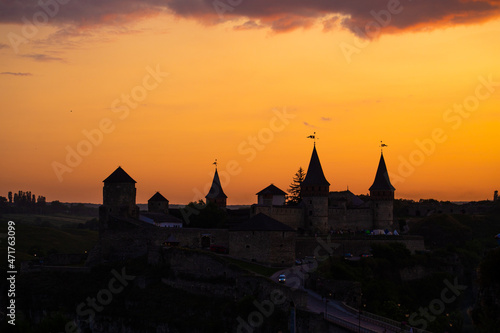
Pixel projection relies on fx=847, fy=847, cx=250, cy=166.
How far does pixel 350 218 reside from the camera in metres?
91.0

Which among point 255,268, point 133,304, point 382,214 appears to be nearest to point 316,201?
point 382,214

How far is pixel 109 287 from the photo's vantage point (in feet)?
251

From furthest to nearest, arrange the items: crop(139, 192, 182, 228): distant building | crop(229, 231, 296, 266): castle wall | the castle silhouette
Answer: crop(139, 192, 182, 228): distant building → the castle silhouette → crop(229, 231, 296, 266): castle wall

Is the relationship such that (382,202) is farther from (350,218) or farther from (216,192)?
(216,192)

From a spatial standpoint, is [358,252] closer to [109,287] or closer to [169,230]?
[169,230]

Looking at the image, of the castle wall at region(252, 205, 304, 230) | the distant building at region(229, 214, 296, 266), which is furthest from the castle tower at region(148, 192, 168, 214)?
the distant building at region(229, 214, 296, 266)

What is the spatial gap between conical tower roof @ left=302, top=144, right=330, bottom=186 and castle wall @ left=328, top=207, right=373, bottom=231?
3.85 meters

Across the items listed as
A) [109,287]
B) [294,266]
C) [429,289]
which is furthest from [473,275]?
[109,287]

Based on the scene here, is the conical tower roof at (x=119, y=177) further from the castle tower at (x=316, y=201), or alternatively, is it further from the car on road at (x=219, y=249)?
the castle tower at (x=316, y=201)

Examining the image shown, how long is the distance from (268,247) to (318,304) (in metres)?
11.5

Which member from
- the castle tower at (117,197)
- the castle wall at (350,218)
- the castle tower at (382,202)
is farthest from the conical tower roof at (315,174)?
the castle tower at (117,197)

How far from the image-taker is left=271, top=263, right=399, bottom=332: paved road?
2130 inches

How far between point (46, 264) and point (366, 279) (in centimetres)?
3304

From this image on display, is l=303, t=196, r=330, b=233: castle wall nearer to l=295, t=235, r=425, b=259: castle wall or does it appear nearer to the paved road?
l=295, t=235, r=425, b=259: castle wall
